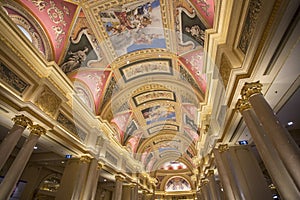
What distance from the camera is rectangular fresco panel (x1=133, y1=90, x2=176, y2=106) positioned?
46.0 feet

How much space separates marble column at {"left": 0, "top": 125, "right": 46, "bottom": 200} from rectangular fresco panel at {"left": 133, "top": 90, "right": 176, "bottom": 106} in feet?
27.2

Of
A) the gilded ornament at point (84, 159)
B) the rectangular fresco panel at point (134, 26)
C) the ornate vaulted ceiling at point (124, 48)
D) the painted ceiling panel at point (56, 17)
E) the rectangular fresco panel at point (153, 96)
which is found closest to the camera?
the painted ceiling panel at point (56, 17)

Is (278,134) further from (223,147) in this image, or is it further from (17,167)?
(17,167)

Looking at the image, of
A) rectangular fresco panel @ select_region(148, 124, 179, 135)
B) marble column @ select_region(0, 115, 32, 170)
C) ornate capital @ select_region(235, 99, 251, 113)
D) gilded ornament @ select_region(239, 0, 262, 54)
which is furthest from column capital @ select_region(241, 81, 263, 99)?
rectangular fresco panel @ select_region(148, 124, 179, 135)

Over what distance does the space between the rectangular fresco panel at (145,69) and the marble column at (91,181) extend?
19.7 feet

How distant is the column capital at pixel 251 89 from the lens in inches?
190

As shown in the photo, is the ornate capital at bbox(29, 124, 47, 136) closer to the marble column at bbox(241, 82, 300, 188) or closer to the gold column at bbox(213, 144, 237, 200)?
the marble column at bbox(241, 82, 300, 188)

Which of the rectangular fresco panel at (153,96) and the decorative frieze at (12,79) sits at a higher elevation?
the rectangular fresco panel at (153,96)

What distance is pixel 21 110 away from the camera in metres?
5.91

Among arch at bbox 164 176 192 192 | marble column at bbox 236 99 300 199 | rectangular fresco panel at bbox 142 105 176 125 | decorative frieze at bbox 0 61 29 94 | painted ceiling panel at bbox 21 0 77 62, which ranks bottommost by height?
marble column at bbox 236 99 300 199

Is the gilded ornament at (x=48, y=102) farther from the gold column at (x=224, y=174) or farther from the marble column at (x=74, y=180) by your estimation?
the gold column at (x=224, y=174)

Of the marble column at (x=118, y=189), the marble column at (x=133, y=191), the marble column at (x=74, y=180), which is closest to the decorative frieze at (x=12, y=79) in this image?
the marble column at (x=74, y=180)

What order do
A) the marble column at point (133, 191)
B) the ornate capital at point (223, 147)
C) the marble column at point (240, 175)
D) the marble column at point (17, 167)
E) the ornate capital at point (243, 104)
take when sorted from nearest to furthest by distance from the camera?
the marble column at point (17, 167)
the ornate capital at point (243, 104)
the marble column at point (240, 175)
the ornate capital at point (223, 147)
the marble column at point (133, 191)

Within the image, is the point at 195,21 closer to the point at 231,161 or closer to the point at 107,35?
the point at 107,35
